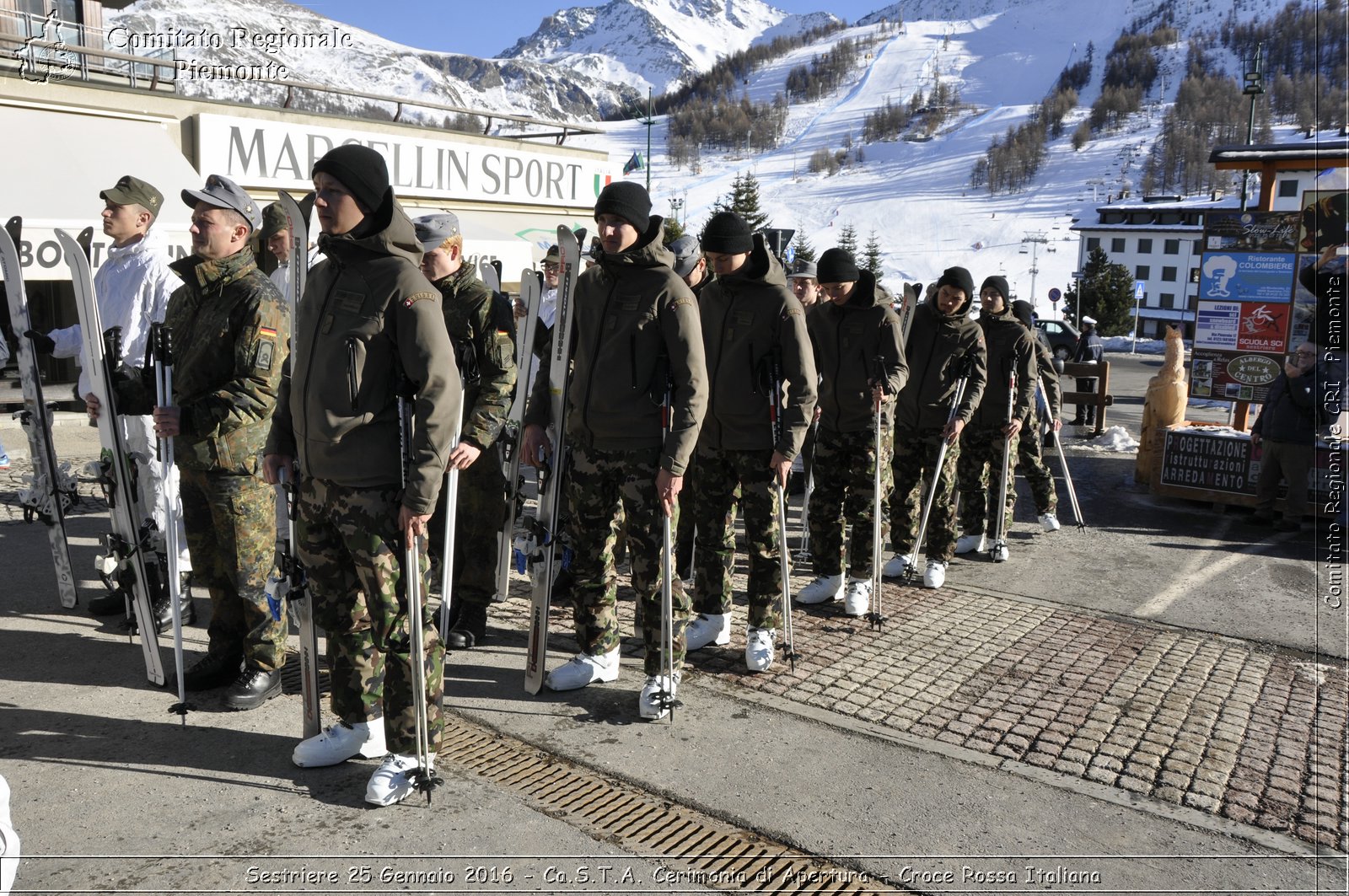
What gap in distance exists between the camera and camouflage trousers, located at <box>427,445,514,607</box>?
584 centimetres

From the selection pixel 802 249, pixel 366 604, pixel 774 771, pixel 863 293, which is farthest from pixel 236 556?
pixel 802 249

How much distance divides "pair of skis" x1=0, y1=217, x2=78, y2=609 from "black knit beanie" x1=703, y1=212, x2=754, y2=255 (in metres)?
3.67

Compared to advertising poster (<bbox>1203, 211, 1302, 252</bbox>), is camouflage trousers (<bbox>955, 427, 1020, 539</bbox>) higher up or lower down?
lower down

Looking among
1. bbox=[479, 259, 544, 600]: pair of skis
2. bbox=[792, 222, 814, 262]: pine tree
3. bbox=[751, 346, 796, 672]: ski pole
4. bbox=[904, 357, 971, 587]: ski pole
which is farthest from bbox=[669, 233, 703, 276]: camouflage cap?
bbox=[792, 222, 814, 262]: pine tree

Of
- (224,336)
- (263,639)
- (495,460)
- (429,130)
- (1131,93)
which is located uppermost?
(1131,93)

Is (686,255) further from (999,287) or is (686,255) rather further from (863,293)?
(999,287)

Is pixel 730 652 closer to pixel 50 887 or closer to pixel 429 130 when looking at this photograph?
pixel 50 887

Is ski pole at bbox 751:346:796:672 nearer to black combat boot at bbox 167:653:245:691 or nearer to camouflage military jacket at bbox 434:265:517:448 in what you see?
camouflage military jacket at bbox 434:265:517:448

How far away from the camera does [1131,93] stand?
191m

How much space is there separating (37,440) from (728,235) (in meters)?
4.18

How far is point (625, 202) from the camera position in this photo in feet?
15.4

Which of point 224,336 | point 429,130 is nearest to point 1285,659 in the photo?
point 224,336

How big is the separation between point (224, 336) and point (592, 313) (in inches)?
68.3

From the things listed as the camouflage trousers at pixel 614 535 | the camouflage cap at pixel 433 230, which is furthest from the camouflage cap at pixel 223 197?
the camouflage trousers at pixel 614 535
